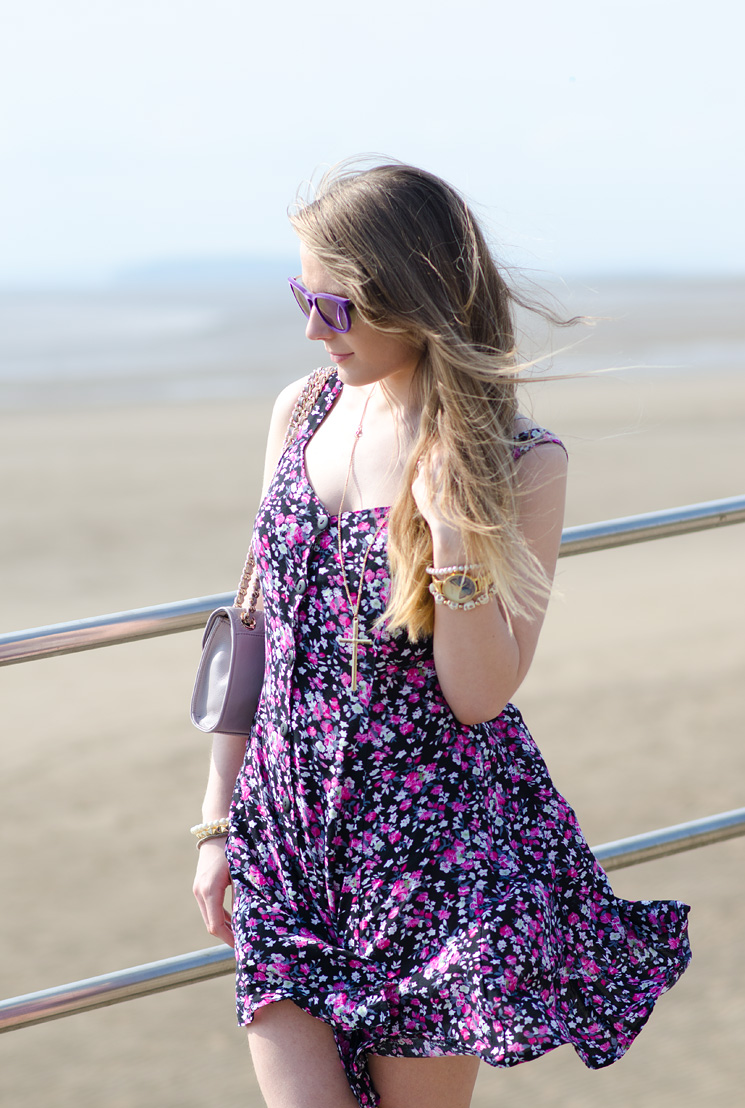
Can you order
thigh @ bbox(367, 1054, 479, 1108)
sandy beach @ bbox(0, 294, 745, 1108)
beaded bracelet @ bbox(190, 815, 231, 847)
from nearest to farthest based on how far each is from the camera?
thigh @ bbox(367, 1054, 479, 1108) → beaded bracelet @ bbox(190, 815, 231, 847) → sandy beach @ bbox(0, 294, 745, 1108)

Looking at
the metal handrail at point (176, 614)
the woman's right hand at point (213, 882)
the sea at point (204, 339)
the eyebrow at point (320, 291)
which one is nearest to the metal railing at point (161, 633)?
the metal handrail at point (176, 614)

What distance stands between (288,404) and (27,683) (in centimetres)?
549

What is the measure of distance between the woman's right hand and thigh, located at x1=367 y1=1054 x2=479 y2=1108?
0.28 metres

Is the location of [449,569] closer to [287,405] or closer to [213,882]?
[287,405]

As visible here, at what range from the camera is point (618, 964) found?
1.63 meters

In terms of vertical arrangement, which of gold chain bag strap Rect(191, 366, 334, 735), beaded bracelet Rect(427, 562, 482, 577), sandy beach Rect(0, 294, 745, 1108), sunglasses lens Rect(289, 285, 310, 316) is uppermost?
sunglasses lens Rect(289, 285, 310, 316)

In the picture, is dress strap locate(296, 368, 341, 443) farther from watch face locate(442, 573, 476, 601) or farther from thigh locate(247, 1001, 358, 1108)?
thigh locate(247, 1001, 358, 1108)

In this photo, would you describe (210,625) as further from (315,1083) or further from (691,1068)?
(691,1068)

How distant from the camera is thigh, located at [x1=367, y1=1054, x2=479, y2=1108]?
1545mm

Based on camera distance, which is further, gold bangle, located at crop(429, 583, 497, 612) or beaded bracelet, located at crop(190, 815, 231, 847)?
beaded bracelet, located at crop(190, 815, 231, 847)

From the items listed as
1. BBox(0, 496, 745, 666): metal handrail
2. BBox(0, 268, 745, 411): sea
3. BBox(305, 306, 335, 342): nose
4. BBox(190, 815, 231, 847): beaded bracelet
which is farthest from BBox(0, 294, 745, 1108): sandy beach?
BBox(0, 268, 745, 411): sea

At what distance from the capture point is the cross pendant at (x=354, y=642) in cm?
151

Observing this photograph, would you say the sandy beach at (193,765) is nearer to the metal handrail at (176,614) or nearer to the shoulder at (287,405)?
the metal handrail at (176,614)

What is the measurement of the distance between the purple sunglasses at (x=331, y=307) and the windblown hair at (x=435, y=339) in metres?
0.02
